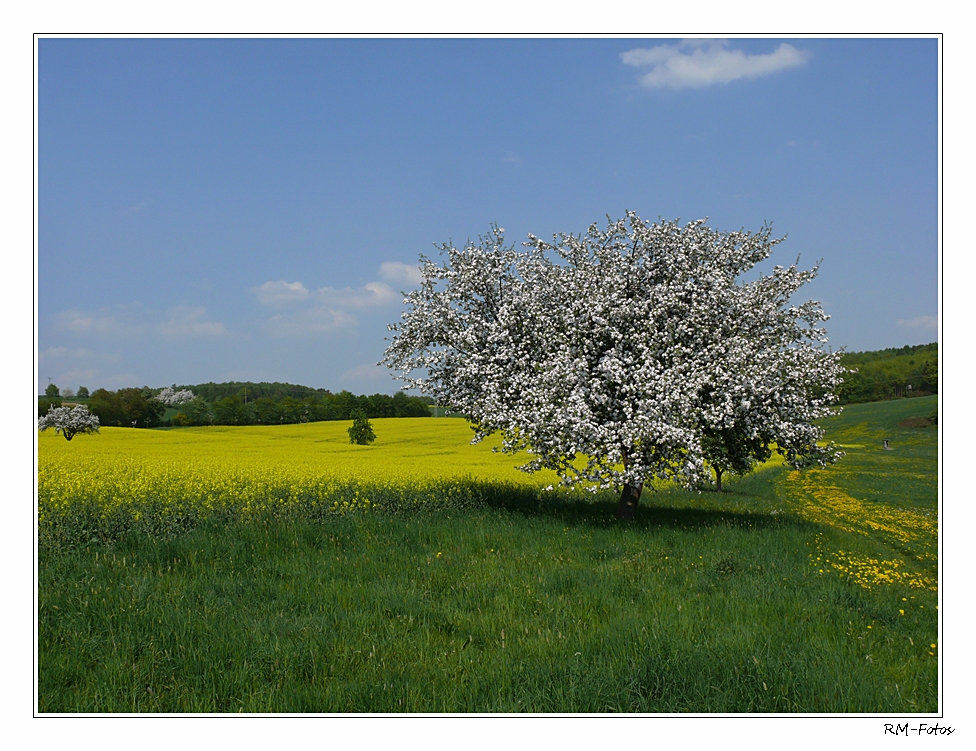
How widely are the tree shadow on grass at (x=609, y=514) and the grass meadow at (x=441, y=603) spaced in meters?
0.20

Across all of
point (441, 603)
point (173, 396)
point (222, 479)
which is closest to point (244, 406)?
point (173, 396)

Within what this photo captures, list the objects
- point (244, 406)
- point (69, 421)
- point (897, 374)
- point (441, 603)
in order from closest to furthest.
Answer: point (441, 603) < point (69, 421) < point (244, 406) < point (897, 374)

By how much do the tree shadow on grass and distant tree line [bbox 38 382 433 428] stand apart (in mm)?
21773

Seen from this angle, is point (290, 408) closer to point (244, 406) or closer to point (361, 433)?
point (244, 406)

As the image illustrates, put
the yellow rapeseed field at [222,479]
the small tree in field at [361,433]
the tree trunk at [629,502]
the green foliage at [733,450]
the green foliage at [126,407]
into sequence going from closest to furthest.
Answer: the yellow rapeseed field at [222,479] → the green foliage at [733,450] → the tree trunk at [629,502] → the green foliage at [126,407] → the small tree in field at [361,433]

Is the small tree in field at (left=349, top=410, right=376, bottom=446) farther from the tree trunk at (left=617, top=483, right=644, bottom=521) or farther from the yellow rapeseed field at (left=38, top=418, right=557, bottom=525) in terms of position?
the tree trunk at (left=617, top=483, right=644, bottom=521)

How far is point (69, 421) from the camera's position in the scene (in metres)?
30.8

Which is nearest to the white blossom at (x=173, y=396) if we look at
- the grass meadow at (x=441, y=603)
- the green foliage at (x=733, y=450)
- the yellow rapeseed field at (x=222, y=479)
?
the yellow rapeseed field at (x=222, y=479)

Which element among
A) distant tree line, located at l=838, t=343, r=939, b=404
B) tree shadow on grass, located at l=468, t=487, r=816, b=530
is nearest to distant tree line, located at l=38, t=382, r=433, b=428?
tree shadow on grass, located at l=468, t=487, r=816, b=530

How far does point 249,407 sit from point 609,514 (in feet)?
154

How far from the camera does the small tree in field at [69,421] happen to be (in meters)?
30.1

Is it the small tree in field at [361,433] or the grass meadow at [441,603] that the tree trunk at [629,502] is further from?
the small tree in field at [361,433]

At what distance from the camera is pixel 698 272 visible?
17594mm

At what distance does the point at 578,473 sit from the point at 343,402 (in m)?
49.8
